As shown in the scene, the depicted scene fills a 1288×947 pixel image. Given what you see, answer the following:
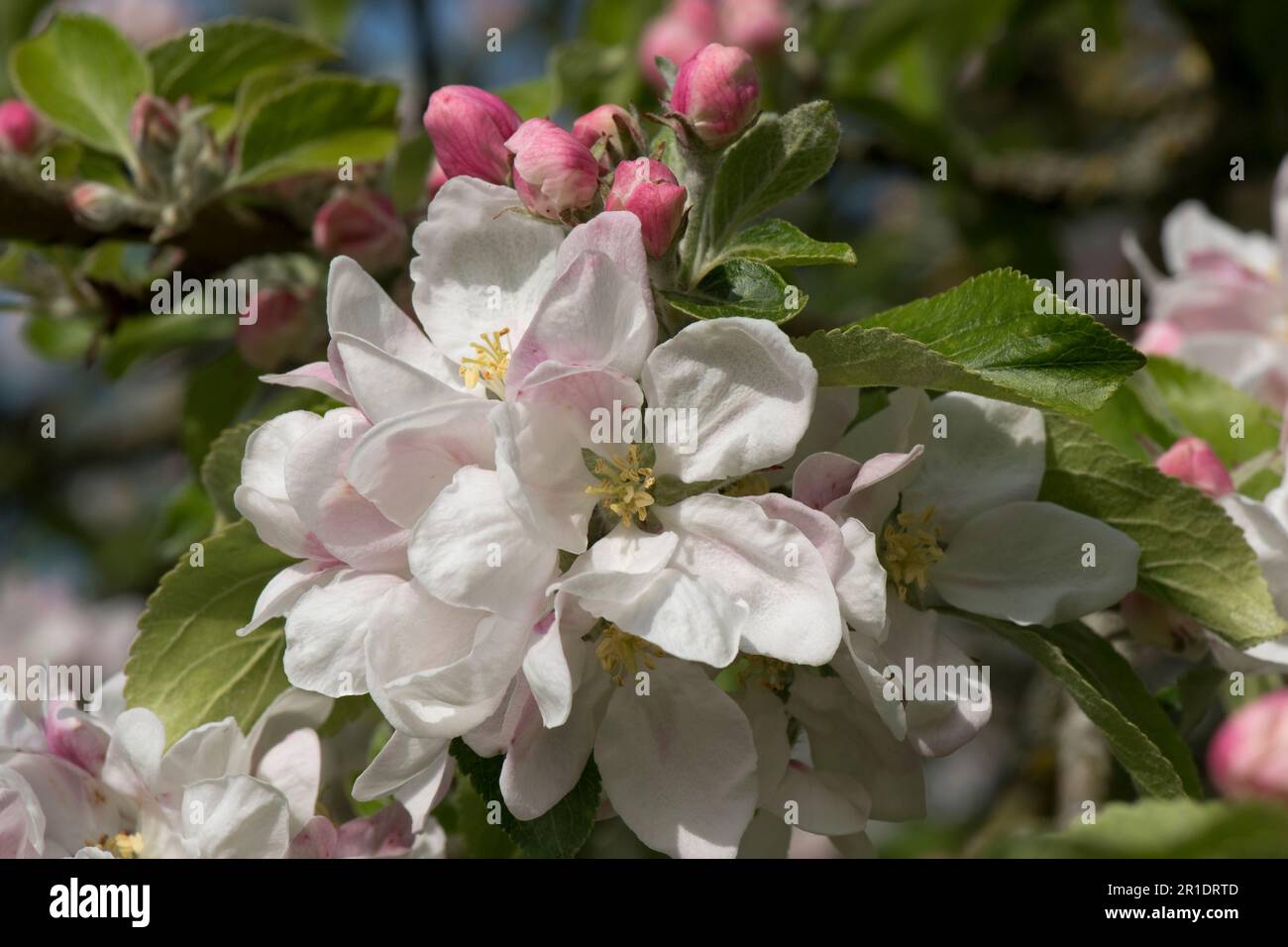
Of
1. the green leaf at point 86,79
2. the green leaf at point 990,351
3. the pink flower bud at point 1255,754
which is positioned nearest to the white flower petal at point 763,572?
the green leaf at point 990,351

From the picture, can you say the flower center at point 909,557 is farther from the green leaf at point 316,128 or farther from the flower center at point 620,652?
the green leaf at point 316,128

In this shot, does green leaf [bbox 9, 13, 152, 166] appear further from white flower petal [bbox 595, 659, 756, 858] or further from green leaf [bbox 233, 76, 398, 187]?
white flower petal [bbox 595, 659, 756, 858]

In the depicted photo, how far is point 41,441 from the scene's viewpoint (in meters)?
3.35

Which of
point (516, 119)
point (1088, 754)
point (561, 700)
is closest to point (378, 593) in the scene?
point (561, 700)

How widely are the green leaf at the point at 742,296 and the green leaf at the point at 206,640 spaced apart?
40cm

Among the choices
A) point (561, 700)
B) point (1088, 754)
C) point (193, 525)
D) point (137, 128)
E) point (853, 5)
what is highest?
point (853, 5)

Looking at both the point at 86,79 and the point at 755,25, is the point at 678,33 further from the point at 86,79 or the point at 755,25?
the point at 86,79

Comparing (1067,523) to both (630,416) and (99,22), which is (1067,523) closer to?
(630,416)

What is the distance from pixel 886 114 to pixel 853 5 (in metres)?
0.31

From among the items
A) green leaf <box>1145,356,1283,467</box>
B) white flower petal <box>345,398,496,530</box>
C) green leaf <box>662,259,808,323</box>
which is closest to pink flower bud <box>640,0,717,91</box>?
green leaf <box>1145,356,1283,467</box>

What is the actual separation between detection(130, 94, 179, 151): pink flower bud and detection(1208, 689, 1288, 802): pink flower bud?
1095 millimetres

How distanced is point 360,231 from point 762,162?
51 cm

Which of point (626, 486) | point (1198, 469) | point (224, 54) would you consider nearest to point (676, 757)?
point (626, 486)

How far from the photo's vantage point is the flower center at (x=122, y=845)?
107 centimetres
